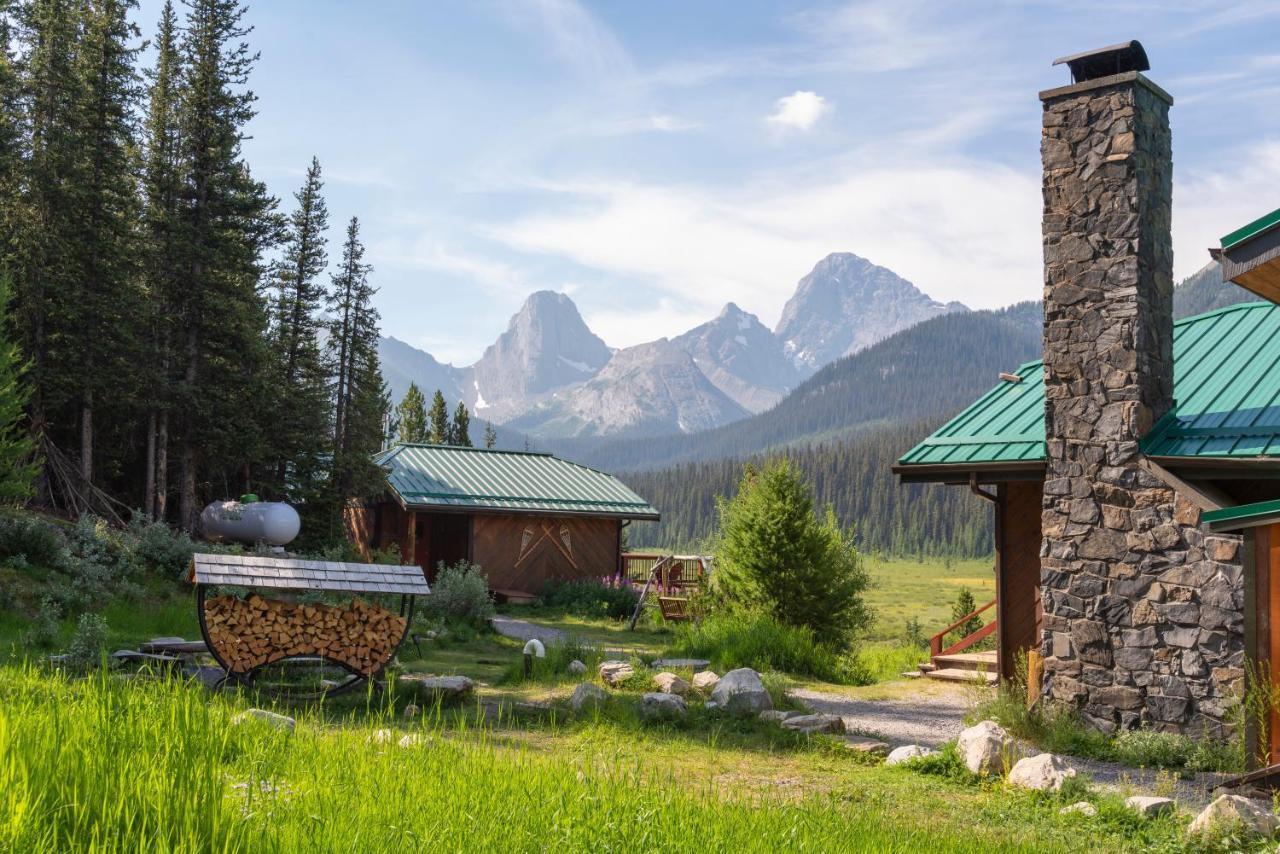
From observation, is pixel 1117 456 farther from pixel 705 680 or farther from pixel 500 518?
pixel 500 518

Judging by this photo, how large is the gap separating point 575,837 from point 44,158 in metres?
18.4

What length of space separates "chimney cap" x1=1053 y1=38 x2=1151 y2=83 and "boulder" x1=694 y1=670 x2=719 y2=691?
7.28 m

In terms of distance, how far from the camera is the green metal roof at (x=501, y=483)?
2405cm

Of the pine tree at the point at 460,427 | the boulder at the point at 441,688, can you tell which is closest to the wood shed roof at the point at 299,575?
the boulder at the point at 441,688

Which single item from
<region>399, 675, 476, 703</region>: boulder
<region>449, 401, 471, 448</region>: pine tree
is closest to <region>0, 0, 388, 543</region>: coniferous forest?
<region>399, 675, 476, 703</region>: boulder

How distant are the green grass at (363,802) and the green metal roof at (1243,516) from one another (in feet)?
6.58

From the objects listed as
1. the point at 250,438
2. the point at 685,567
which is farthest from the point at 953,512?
the point at 250,438

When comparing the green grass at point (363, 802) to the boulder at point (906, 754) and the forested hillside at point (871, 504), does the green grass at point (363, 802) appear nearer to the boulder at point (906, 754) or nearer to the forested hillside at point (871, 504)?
the boulder at point (906, 754)

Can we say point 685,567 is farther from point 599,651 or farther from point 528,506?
point 599,651

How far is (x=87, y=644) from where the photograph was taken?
31.4 ft

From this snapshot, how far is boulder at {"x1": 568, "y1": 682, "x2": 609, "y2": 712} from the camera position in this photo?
926 centimetres

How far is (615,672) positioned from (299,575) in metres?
3.41

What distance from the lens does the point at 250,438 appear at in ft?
65.9

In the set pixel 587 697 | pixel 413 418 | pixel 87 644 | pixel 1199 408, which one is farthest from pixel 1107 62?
pixel 413 418
